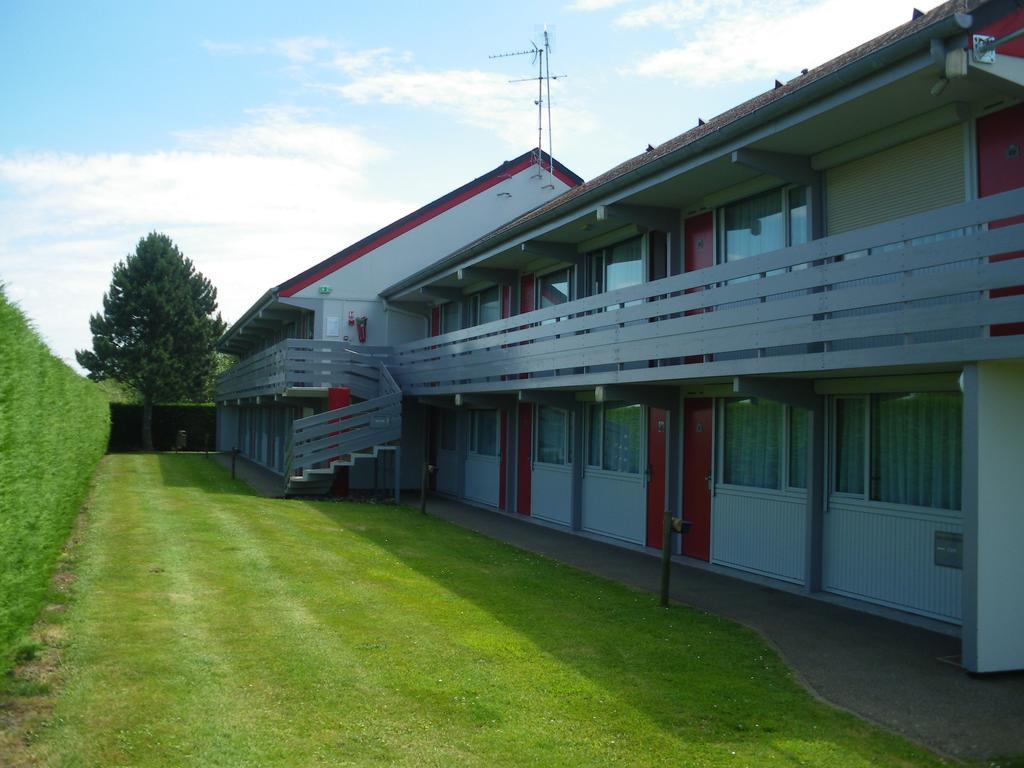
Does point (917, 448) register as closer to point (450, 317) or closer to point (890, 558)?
point (890, 558)

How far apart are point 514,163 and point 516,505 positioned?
35.1 feet

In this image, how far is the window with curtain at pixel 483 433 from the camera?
20297 millimetres

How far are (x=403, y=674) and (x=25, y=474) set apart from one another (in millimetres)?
3183

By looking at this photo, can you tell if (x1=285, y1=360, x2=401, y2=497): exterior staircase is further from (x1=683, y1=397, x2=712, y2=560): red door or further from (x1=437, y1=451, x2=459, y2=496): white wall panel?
(x1=683, y1=397, x2=712, y2=560): red door

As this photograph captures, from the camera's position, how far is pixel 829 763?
17.6ft

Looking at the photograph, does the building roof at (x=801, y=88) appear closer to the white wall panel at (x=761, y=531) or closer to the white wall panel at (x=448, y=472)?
the white wall panel at (x=761, y=531)

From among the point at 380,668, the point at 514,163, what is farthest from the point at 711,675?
the point at 514,163

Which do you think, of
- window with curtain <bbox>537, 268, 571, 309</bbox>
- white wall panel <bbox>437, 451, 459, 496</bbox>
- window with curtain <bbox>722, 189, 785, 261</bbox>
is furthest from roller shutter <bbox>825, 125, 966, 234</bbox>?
white wall panel <bbox>437, 451, 459, 496</bbox>

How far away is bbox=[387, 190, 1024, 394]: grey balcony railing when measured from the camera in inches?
282

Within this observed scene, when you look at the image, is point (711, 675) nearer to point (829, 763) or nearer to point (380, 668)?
point (829, 763)

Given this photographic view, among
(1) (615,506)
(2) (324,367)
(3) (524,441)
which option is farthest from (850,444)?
(2) (324,367)

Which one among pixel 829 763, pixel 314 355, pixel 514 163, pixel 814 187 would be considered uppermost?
pixel 514 163

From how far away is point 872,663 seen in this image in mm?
7617

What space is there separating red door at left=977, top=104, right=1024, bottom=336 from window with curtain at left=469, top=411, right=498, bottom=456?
508 inches
